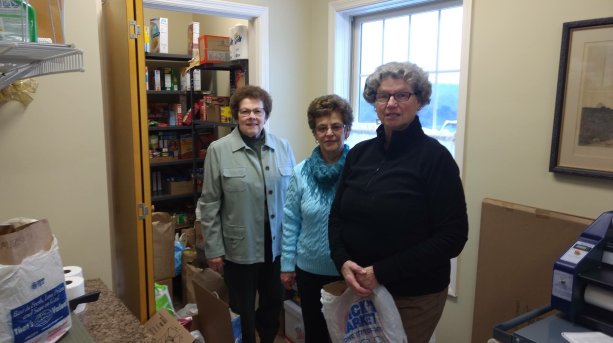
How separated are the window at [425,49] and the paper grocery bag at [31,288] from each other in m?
2.00

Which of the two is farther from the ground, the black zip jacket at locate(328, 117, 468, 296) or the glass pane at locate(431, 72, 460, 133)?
Result: the glass pane at locate(431, 72, 460, 133)

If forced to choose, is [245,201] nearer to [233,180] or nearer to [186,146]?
[233,180]

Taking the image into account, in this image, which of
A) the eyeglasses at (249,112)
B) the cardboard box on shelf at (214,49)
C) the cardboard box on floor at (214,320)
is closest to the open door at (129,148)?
the cardboard box on floor at (214,320)

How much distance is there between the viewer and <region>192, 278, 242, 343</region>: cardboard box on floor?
2037 mm

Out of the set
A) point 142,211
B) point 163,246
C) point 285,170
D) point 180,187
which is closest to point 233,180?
point 285,170

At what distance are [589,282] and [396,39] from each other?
76.2 inches

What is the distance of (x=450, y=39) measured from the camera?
2.42 m

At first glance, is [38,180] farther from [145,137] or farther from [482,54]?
[482,54]

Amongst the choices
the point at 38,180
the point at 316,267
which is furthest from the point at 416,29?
the point at 38,180

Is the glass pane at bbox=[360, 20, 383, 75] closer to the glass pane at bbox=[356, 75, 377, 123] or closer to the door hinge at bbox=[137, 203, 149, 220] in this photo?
the glass pane at bbox=[356, 75, 377, 123]

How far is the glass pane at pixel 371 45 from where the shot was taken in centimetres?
287

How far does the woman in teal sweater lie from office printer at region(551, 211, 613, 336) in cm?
77

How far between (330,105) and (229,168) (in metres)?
0.65

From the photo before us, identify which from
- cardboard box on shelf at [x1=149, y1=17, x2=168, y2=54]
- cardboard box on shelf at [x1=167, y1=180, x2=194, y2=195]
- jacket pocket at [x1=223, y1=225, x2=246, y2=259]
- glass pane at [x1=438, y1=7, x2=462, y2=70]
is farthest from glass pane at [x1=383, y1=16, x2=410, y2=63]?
cardboard box on shelf at [x1=167, y1=180, x2=194, y2=195]
